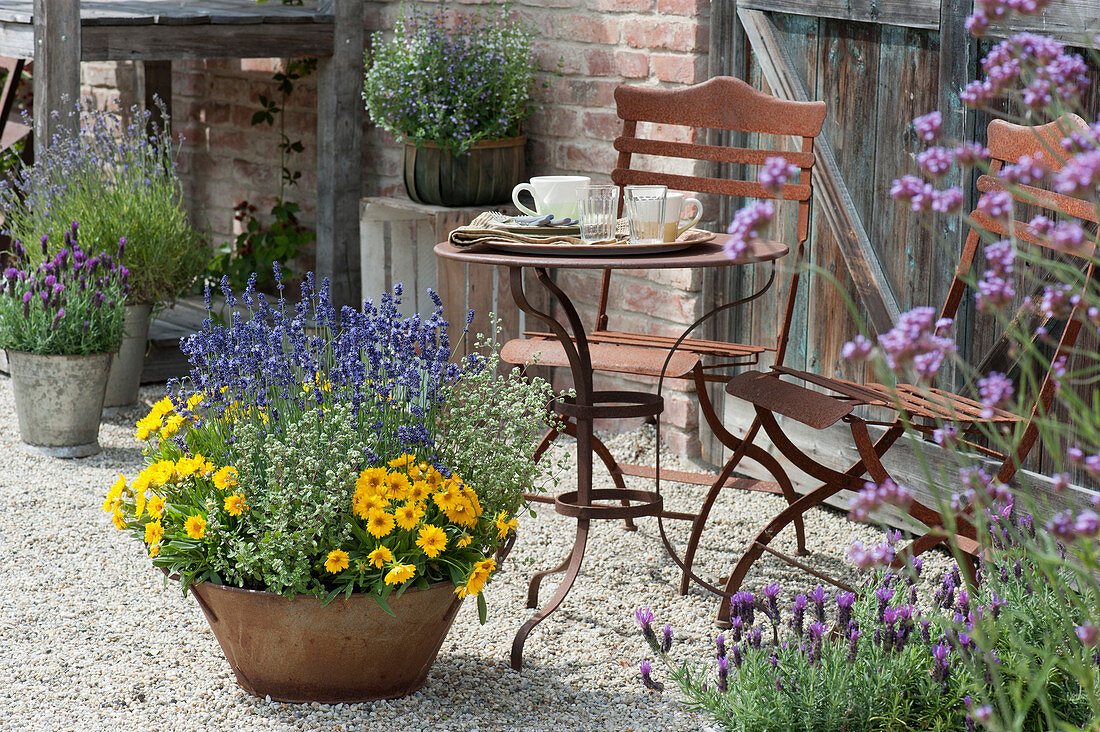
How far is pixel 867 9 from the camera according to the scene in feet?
11.7

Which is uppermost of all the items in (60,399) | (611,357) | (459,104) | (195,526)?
(459,104)

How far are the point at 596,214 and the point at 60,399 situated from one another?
7.60 feet

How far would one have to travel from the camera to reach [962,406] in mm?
2867

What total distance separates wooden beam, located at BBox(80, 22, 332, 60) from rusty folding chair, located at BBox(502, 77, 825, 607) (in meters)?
2.01

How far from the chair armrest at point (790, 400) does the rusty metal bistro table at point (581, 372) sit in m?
0.23

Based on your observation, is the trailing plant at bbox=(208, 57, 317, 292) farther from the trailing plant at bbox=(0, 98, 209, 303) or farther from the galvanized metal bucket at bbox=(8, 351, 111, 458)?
the galvanized metal bucket at bbox=(8, 351, 111, 458)

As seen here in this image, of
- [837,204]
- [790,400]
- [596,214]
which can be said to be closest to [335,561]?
[596,214]

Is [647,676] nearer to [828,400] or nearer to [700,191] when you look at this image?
[828,400]

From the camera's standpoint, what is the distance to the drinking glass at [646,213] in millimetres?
2814

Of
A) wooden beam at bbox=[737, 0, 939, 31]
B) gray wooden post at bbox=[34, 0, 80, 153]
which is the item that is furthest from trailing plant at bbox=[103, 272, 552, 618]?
gray wooden post at bbox=[34, 0, 80, 153]

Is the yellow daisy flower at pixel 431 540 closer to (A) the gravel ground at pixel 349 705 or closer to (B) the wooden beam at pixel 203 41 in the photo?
(A) the gravel ground at pixel 349 705

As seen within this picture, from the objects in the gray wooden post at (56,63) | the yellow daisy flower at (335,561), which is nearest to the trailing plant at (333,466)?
the yellow daisy flower at (335,561)

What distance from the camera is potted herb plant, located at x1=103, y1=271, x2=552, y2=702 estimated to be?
2.38 metres

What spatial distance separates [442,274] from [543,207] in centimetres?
157
